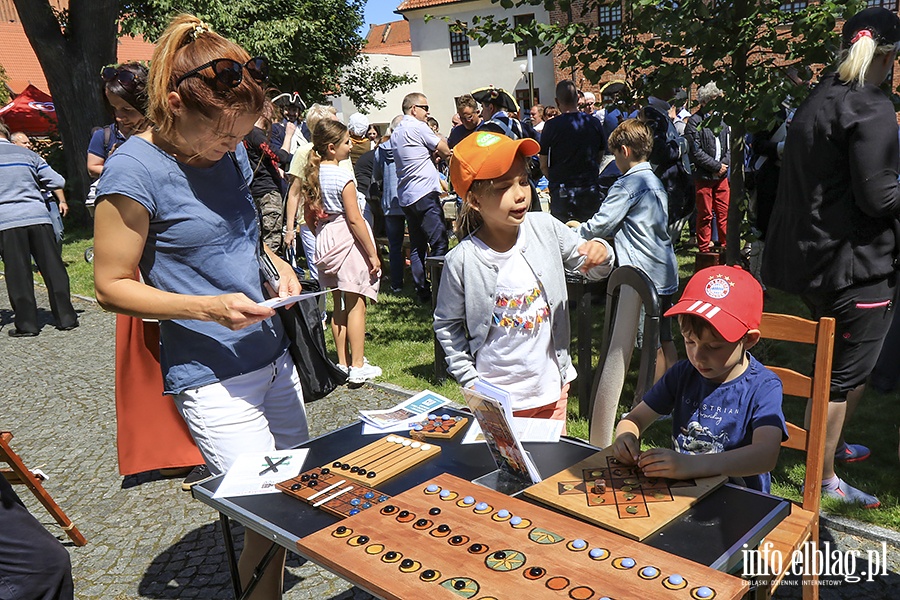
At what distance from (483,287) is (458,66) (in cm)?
3810

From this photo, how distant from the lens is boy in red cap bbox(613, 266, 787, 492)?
82.1 inches

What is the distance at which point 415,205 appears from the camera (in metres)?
7.65

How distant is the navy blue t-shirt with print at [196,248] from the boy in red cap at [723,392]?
3.95 ft

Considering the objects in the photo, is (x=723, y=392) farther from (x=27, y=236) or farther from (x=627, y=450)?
(x=27, y=236)

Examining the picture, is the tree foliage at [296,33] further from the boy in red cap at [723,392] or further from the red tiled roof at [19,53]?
the boy in red cap at [723,392]

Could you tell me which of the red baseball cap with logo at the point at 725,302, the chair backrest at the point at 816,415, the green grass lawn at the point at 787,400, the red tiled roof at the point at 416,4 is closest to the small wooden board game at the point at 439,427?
the red baseball cap with logo at the point at 725,302

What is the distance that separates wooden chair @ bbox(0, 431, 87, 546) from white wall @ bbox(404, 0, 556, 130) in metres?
33.1

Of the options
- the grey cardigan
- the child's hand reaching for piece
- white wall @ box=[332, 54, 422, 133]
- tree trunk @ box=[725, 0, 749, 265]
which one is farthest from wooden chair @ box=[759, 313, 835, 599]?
white wall @ box=[332, 54, 422, 133]

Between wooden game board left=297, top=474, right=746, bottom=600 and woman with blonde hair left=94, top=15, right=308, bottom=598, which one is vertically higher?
woman with blonde hair left=94, top=15, right=308, bottom=598

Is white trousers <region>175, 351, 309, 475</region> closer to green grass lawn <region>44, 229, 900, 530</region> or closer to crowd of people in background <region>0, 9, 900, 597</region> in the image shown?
crowd of people in background <region>0, 9, 900, 597</region>

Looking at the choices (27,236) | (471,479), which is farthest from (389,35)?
(471,479)

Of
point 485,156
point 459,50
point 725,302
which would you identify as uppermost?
point 459,50

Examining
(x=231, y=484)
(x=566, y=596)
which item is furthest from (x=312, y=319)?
(x=566, y=596)

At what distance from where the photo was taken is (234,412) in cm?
236
